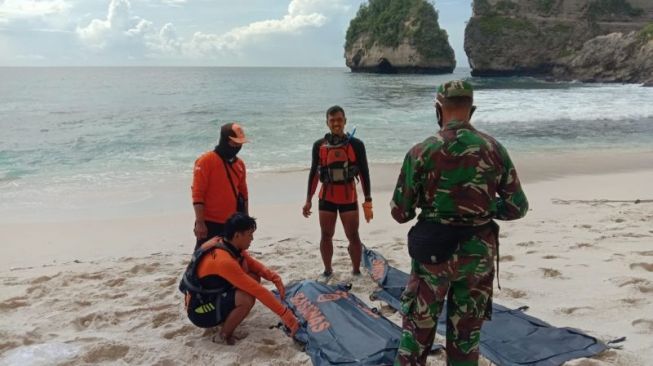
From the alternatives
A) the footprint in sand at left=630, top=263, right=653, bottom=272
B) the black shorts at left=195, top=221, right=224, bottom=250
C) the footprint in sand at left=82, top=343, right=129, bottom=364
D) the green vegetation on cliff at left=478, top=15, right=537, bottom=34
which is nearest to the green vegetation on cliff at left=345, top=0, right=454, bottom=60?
the green vegetation on cliff at left=478, top=15, right=537, bottom=34

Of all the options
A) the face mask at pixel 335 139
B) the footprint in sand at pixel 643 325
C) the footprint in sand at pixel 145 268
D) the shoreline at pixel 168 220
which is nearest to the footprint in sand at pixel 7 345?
the footprint in sand at pixel 145 268

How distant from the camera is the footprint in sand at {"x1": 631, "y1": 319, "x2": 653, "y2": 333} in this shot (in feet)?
12.4

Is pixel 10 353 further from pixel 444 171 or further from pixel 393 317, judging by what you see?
pixel 444 171

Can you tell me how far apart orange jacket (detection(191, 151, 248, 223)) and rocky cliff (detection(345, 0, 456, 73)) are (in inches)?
3423

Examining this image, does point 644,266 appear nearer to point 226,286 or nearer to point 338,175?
point 338,175

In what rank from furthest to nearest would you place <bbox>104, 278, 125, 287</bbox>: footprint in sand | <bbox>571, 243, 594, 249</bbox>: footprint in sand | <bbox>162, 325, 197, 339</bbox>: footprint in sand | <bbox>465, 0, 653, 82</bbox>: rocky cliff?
<bbox>465, 0, 653, 82</bbox>: rocky cliff, <bbox>571, 243, 594, 249</bbox>: footprint in sand, <bbox>104, 278, 125, 287</bbox>: footprint in sand, <bbox>162, 325, 197, 339</bbox>: footprint in sand

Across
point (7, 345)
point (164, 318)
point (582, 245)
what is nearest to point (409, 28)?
point (582, 245)

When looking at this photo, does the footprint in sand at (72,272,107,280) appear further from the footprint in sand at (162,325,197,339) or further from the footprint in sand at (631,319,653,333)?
the footprint in sand at (631,319,653,333)

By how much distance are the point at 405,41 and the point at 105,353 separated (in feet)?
294

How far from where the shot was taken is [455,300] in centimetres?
276

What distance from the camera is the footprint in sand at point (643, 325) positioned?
378 centimetres

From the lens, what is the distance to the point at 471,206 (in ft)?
8.42

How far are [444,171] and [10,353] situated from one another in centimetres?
326

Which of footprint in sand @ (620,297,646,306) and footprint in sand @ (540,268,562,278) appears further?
footprint in sand @ (540,268,562,278)
